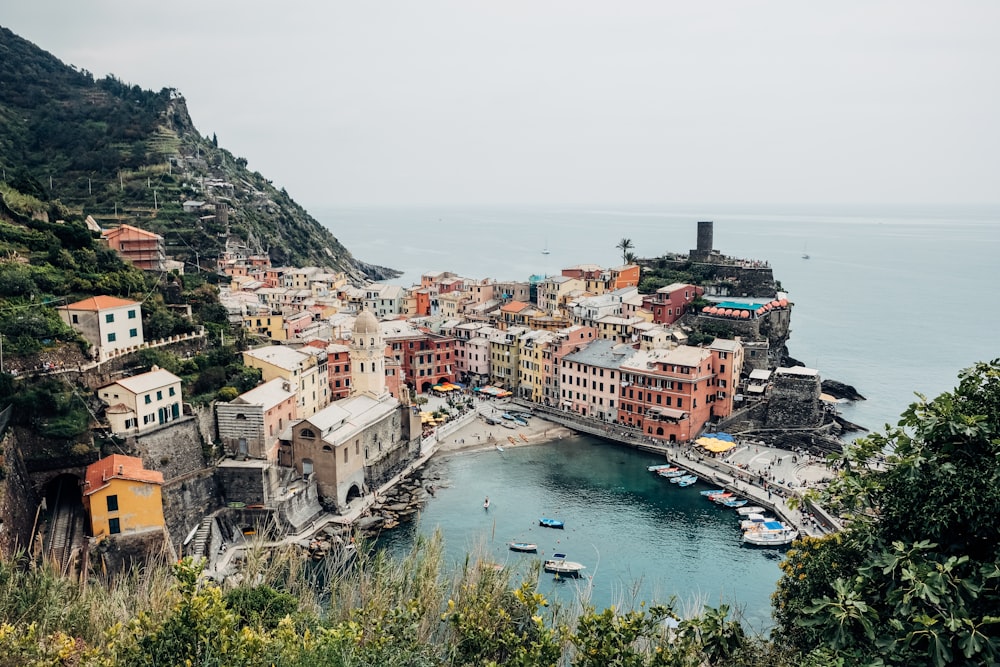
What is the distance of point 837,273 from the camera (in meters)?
142

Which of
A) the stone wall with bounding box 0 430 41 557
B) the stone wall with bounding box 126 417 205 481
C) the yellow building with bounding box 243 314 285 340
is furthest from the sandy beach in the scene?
the stone wall with bounding box 0 430 41 557

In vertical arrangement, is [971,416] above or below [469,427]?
above

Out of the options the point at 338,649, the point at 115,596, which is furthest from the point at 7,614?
the point at 338,649

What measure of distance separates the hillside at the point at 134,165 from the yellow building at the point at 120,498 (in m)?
31.5

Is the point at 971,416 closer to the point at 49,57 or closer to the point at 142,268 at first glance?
the point at 142,268

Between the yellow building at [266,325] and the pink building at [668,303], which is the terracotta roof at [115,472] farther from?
the pink building at [668,303]

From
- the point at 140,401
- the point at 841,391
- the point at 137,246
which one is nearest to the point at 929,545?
the point at 140,401

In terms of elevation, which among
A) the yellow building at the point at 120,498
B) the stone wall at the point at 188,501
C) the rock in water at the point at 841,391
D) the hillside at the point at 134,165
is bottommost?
the rock in water at the point at 841,391

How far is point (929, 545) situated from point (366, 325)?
36509 mm

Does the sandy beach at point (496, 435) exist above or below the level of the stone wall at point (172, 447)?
below

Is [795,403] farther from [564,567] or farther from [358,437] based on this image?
[358,437]

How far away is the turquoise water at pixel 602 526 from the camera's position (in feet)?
106

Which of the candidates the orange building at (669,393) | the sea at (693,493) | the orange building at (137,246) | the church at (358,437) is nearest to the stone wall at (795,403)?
the orange building at (669,393)

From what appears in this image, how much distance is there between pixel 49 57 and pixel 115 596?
12800 centimetres
